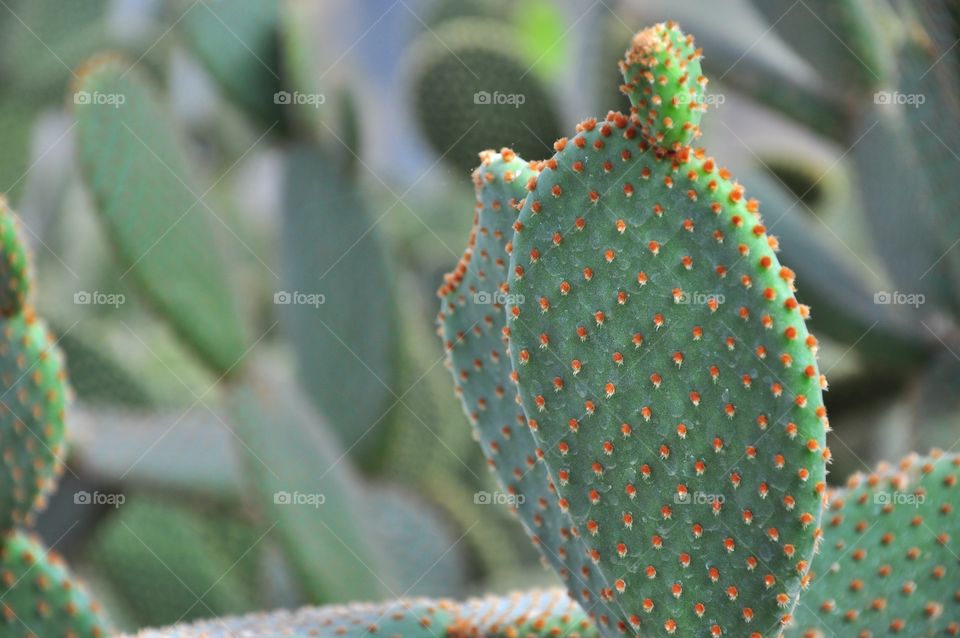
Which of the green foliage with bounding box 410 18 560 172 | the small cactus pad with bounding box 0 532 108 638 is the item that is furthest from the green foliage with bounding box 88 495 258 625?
the small cactus pad with bounding box 0 532 108 638

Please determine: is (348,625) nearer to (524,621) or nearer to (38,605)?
(524,621)

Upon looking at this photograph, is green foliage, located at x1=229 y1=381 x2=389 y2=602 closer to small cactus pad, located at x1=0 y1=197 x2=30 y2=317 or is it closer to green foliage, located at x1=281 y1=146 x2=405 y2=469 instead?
green foliage, located at x1=281 y1=146 x2=405 y2=469


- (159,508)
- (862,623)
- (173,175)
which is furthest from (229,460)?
(862,623)

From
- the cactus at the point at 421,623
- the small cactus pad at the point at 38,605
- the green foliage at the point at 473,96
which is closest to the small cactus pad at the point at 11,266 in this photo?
the small cactus pad at the point at 38,605

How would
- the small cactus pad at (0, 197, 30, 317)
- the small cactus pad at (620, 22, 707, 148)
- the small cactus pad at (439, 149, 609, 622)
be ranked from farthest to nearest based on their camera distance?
the small cactus pad at (0, 197, 30, 317) → the small cactus pad at (439, 149, 609, 622) → the small cactus pad at (620, 22, 707, 148)

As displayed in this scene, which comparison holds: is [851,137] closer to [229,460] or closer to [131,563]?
[229,460]

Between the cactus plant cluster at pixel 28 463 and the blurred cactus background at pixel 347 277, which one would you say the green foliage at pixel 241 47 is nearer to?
the blurred cactus background at pixel 347 277
